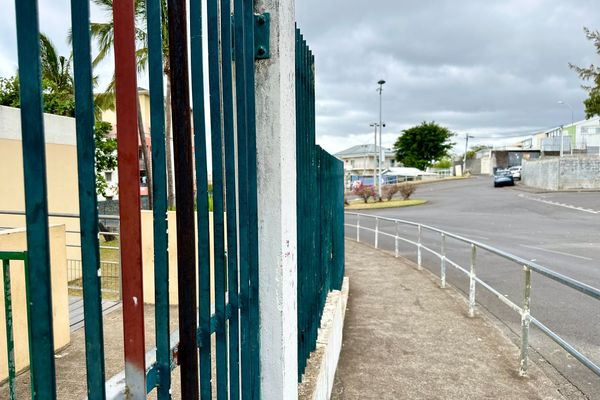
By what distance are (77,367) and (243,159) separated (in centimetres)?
351

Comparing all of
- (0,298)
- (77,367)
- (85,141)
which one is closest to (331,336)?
(77,367)

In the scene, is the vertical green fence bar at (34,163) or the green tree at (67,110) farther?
the green tree at (67,110)

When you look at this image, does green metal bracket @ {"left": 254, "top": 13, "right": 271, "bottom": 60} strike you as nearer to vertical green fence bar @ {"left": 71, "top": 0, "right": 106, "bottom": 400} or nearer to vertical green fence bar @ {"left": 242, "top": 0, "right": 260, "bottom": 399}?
vertical green fence bar @ {"left": 242, "top": 0, "right": 260, "bottom": 399}

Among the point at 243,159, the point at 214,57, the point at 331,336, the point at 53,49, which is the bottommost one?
the point at 331,336

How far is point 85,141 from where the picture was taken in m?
0.90

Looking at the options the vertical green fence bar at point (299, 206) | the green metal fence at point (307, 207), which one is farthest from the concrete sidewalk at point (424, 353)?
the vertical green fence bar at point (299, 206)

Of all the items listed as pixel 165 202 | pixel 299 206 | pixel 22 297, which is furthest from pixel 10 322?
pixel 22 297

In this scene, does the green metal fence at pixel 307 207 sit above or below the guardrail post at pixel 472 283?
above

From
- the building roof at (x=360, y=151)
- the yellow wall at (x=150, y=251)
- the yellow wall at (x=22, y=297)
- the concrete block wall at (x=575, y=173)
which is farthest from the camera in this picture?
the building roof at (x=360, y=151)

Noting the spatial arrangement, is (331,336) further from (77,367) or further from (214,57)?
(214,57)

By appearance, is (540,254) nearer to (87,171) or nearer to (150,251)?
(150,251)

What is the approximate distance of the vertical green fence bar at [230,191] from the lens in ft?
5.44

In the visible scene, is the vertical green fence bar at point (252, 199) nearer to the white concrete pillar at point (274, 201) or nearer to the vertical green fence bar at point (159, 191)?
the white concrete pillar at point (274, 201)

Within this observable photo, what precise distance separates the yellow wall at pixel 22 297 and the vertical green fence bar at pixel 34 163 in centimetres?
333
